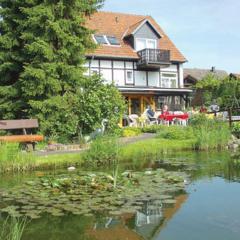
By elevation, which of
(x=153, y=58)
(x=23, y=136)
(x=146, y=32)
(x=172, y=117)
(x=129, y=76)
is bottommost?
(x=23, y=136)

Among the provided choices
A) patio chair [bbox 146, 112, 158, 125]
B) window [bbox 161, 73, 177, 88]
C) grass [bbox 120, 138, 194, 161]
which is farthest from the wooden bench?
window [bbox 161, 73, 177, 88]

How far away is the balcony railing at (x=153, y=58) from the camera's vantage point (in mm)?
33531

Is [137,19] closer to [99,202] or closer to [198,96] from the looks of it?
[198,96]

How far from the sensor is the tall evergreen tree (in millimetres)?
19844

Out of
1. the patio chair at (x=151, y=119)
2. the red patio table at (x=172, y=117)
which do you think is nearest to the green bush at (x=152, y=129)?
the red patio table at (x=172, y=117)

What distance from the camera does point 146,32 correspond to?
3528 centimetres

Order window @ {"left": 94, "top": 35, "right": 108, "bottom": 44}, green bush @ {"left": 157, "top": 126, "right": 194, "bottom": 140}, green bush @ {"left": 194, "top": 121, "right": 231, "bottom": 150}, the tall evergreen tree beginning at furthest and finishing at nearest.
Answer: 1. window @ {"left": 94, "top": 35, "right": 108, "bottom": 44}
2. green bush @ {"left": 157, "top": 126, "right": 194, "bottom": 140}
3. the tall evergreen tree
4. green bush @ {"left": 194, "top": 121, "right": 231, "bottom": 150}

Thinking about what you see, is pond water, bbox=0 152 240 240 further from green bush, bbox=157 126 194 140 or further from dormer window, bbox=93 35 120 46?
dormer window, bbox=93 35 120 46

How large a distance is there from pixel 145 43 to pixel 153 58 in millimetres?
2134

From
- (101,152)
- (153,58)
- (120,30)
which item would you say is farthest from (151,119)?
(101,152)

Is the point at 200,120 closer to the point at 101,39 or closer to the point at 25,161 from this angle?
the point at 25,161

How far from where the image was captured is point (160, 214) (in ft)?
29.1

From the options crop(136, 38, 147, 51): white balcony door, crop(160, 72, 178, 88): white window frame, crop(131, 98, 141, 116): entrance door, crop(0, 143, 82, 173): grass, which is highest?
crop(136, 38, 147, 51): white balcony door

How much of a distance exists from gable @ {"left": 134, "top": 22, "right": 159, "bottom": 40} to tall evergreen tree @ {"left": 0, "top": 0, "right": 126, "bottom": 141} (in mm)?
13250
